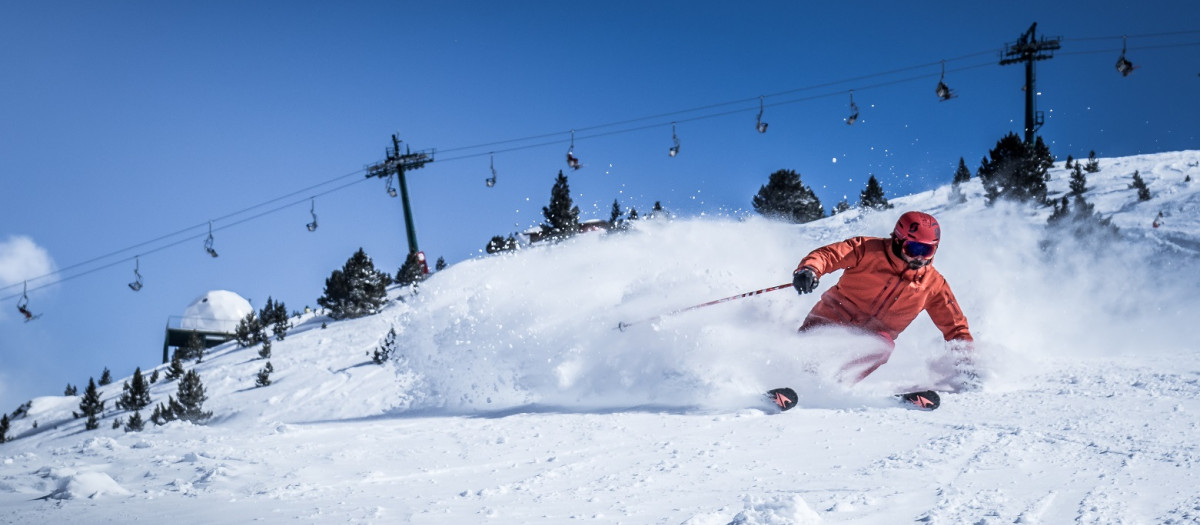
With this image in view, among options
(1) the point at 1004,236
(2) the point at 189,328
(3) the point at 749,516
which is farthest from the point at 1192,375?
(2) the point at 189,328

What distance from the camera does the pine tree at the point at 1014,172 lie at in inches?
902

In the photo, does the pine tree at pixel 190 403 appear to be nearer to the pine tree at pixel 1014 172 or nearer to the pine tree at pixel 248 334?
the pine tree at pixel 248 334

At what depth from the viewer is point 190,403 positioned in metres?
13.6

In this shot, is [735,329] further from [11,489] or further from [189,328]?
[189,328]

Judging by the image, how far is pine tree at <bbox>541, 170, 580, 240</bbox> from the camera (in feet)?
104

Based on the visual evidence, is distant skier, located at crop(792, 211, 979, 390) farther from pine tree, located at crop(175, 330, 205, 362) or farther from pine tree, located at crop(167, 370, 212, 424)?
pine tree, located at crop(175, 330, 205, 362)

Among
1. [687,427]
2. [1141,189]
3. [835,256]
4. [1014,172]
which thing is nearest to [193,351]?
[687,427]

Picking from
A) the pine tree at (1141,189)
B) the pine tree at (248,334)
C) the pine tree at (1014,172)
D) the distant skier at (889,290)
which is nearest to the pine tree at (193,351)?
the pine tree at (248,334)

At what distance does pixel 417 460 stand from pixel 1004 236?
15.4m

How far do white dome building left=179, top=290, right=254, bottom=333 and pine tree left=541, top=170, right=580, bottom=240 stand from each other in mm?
19166

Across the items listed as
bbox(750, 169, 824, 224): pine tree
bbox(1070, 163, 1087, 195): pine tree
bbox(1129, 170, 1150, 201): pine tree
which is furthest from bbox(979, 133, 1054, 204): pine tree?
bbox(750, 169, 824, 224): pine tree

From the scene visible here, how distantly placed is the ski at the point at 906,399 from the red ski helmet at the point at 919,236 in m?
1.34

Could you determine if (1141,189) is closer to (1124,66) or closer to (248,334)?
(1124,66)

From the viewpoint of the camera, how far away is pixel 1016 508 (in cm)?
244
